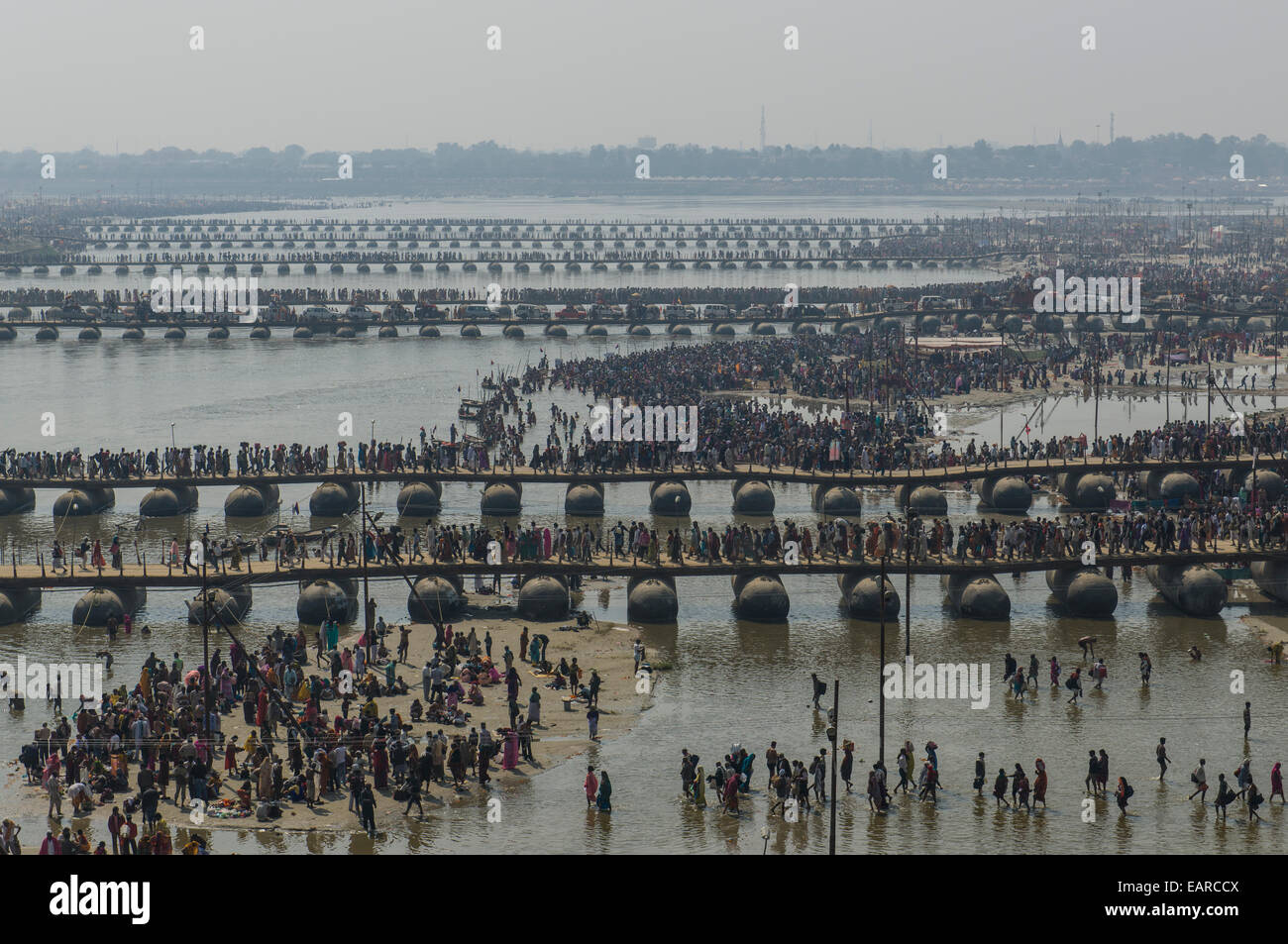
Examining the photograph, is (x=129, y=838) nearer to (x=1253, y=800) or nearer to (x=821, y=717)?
(x=821, y=717)

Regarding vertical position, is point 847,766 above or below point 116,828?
below

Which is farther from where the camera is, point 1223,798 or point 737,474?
point 737,474

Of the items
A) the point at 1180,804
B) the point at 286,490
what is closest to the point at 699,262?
the point at 286,490

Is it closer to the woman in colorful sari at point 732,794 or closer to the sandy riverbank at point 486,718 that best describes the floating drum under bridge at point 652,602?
the sandy riverbank at point 486,718

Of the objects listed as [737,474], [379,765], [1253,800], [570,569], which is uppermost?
[737,474]

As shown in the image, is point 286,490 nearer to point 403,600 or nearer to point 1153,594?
point 403,600

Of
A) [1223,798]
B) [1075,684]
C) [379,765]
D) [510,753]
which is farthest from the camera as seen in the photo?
[1075,684]

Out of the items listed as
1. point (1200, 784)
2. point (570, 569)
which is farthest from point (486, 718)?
point (1200, 784)

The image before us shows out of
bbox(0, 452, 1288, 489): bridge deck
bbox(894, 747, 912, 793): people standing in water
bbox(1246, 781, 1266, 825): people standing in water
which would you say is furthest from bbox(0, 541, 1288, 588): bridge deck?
bbox(1246, 781, 1266, 825): people standing in water

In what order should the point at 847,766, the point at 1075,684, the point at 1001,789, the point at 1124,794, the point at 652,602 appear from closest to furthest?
the point at 1124,794, the point at 1001,789, the point at 847,766, the point at 1075,684, the point at 652,602
